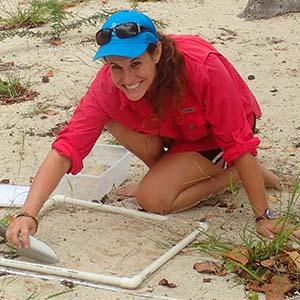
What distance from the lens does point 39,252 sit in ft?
9.19

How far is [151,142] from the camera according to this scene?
3326 millimetres

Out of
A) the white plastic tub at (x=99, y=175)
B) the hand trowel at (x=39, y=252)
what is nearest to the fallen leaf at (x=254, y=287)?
the hand trowel at (x=39, y=252)

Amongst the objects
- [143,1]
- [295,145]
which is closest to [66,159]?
Result: [295,145]

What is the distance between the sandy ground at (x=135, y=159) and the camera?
8.90 feet

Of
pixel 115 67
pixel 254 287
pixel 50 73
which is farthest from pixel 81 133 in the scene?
pixel 50 73

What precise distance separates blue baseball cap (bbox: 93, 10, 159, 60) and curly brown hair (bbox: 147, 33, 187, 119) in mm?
67

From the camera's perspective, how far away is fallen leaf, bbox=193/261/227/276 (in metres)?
2.73

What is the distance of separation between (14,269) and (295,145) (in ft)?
5.24

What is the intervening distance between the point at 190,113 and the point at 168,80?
0.68ft

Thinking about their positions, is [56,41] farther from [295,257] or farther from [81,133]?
[295,257]

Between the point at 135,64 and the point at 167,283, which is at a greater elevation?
the point at 135,64

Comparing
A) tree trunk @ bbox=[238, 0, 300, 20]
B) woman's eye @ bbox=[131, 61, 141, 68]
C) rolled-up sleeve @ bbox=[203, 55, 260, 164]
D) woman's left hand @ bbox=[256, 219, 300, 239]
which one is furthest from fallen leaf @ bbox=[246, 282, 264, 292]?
tree trunk @ bbox=[238, 0, 300, 20]

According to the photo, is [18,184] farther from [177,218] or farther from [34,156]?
[177,218]

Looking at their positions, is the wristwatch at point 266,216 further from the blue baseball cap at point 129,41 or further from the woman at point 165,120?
the blue baseball cap at point 129,41
